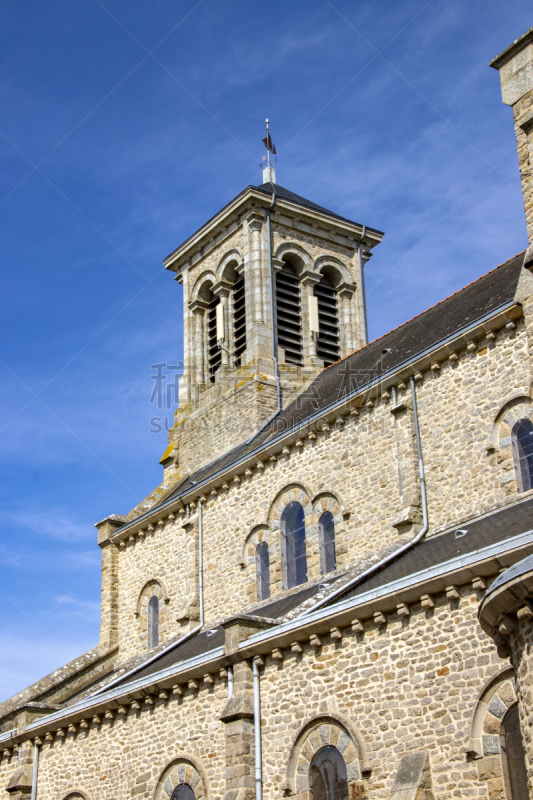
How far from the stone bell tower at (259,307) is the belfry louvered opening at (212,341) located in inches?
1.4

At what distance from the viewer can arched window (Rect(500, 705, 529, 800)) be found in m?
10.0

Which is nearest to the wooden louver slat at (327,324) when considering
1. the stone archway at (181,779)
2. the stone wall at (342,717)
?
the stone wall at (342,717)

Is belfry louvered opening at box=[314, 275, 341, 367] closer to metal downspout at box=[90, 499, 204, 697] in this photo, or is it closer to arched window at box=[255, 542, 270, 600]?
metal downspout at box=[90, 499, 204, 697]

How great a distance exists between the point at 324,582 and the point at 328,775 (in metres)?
4.57

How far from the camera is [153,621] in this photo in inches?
848

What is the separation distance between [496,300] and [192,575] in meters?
8.75

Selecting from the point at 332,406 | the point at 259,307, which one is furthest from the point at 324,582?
the point at 259,307

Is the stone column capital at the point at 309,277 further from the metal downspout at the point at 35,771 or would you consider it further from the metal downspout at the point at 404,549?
the metal downspout at the point at 35,771

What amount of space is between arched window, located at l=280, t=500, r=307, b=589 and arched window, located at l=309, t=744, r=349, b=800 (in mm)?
5557

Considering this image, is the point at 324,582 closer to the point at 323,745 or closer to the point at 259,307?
the point at 323,745

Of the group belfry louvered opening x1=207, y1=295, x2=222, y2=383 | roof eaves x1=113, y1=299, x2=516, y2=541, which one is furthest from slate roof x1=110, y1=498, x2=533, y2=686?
belfry louvered opening x1=207, y1=295, x2=222, y2=383

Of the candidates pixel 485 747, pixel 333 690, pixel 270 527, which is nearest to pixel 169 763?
pixel 333 690

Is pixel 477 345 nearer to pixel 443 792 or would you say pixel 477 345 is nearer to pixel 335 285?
pixel 443 792

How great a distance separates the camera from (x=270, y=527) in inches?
720
